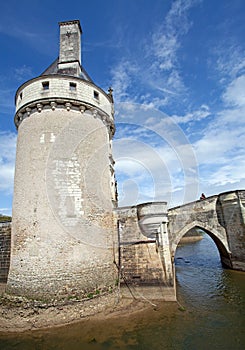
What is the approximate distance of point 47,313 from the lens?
7570 mm

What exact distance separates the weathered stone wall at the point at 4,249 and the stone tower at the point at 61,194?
2.23m

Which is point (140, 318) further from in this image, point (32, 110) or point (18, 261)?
point (32, 110)

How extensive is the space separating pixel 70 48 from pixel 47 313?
41.3ft

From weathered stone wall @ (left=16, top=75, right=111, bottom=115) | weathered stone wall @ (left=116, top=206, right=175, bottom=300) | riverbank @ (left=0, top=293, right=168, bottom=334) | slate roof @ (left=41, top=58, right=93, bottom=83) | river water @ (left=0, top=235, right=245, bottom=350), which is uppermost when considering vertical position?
slate roof @ (left=41, top=58, right=93, bottom=83)

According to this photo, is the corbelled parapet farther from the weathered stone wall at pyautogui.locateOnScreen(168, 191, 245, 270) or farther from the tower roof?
the weathered stone wall at pyautogui.locateOnScreen(168, 191, 245, 270)

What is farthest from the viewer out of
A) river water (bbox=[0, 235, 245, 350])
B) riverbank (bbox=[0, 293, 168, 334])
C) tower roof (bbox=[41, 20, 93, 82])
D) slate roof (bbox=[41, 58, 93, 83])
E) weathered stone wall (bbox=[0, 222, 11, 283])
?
tower roof (bbox=[41, 20, 93, 82])

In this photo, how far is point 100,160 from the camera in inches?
413

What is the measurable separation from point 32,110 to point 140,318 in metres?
9.73

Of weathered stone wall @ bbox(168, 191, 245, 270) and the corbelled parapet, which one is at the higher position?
the corbelled parapet

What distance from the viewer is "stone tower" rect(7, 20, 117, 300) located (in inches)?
321

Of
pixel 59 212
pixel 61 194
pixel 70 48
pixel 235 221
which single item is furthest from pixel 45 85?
pixel 235 221

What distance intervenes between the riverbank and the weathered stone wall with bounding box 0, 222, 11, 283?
2.28 m

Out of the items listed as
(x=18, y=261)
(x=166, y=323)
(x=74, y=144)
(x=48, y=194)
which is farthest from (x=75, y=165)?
(x=166, y=323)

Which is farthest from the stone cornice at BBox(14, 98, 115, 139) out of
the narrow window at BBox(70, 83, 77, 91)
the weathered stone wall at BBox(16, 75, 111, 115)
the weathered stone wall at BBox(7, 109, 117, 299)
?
the narrow window at BBox(70, 83, 77, 91)
